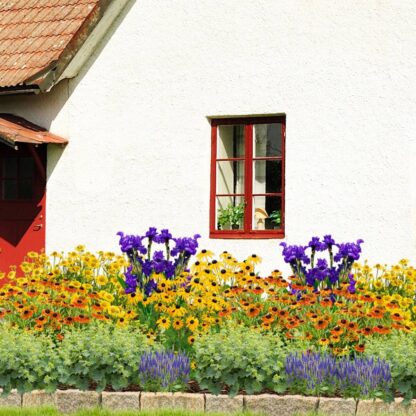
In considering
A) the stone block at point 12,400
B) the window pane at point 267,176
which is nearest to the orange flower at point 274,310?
the stone block at point 12,400

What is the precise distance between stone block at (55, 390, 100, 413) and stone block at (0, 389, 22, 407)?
1.04 feet

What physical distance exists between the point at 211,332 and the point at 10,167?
254 inches

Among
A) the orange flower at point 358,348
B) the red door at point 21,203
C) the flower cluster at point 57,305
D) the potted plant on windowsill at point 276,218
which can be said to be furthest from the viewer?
the red door at point 21,203

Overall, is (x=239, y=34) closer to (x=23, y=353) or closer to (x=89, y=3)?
(x=89, y=3)

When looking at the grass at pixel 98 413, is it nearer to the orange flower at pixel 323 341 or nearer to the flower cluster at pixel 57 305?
the orange flower at pixel 323 341

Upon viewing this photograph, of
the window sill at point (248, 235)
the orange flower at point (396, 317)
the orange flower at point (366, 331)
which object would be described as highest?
the window sill at point (248, 235)

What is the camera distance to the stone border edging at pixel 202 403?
708cm

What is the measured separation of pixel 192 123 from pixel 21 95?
264 cm

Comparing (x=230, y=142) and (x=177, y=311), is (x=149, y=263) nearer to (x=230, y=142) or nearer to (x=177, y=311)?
(x=177, y=311)

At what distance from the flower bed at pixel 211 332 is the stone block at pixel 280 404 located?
0.56 ft

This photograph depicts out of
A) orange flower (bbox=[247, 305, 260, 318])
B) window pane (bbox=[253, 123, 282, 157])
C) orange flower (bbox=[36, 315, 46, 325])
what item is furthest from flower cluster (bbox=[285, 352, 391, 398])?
window pane (bbox=[253, 123, 282, 157])

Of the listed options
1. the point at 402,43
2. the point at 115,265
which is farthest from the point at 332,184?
the point at 115,265

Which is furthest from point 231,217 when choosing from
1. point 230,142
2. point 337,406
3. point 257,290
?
point 337,406

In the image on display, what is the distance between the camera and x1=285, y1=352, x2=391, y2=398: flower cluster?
7.17 metres
